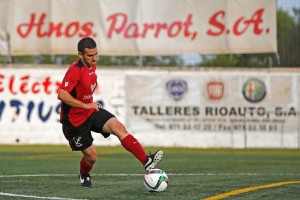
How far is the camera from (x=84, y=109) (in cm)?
974

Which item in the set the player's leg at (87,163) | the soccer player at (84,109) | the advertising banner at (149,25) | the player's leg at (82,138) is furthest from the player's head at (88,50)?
the advertising banner at (149,25)

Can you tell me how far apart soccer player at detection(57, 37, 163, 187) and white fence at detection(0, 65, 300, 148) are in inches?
613

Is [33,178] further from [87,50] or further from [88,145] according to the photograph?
[87,50]

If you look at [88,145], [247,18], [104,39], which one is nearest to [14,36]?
[104,39]

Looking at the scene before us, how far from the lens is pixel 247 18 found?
85.4ft

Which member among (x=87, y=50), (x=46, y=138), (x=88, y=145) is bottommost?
(x=46, y=138)

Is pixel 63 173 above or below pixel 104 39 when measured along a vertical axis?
below

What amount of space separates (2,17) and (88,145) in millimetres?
17804

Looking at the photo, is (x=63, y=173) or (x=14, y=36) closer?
(x=63, y=173)

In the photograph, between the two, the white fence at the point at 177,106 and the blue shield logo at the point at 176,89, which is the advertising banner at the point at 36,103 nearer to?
the white fence at the point at 177,106

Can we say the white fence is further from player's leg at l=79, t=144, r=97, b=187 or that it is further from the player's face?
the player's face

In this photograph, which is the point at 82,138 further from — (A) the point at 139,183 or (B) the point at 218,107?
(B) the point at 218,107

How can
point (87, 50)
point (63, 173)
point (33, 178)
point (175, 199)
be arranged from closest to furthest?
1. point (175, 199)
2. point (87, 50)
3. point (33, 178)
4. point (63, 173)

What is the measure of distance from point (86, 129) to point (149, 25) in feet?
55.6
